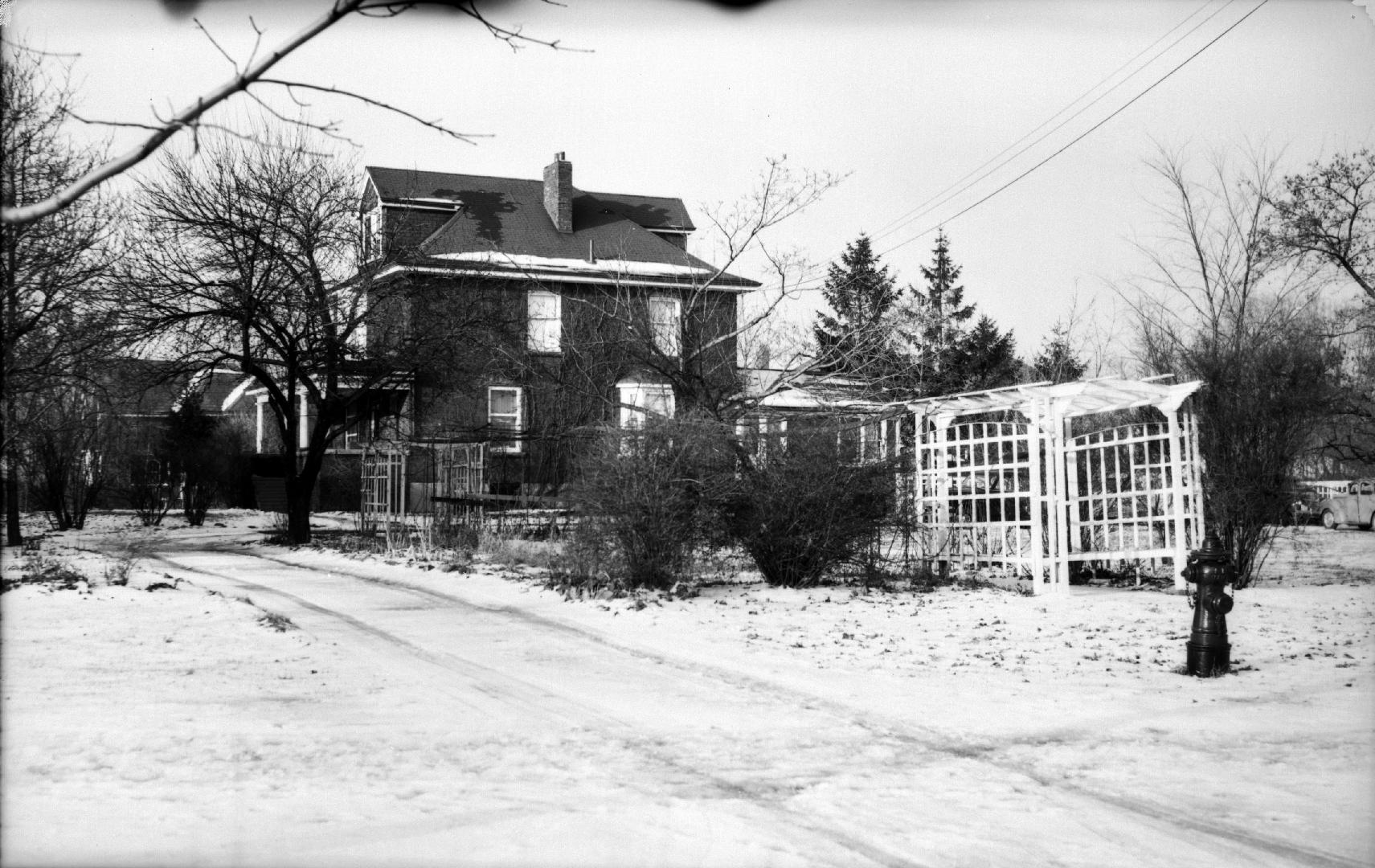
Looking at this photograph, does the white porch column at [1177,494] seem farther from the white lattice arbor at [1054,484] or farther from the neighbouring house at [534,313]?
the neighbouring house at [534,313]

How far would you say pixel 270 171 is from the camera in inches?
808

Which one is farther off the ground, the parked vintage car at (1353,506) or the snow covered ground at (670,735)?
the parked vintage car at (1353,506)

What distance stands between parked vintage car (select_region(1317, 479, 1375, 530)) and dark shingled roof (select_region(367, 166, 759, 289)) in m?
17.3

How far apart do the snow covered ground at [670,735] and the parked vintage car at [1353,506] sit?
75.1 feet

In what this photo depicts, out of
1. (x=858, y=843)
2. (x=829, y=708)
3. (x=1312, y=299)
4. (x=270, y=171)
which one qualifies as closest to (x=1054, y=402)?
(x=829, y=708)

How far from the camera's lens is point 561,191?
33.2m

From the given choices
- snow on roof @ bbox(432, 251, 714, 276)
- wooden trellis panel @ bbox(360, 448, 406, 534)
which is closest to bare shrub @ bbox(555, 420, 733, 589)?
wooden trellis panel @ bbox(360, 448, 406, 534)

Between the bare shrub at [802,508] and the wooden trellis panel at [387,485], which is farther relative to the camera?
the wooden trellis panel at [387,485]

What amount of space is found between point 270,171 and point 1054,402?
47.1ft

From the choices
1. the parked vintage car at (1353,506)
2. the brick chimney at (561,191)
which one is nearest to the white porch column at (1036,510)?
the parked vintage car at (1353,506)

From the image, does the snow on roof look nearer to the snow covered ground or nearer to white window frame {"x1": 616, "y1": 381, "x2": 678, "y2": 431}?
white window frame {"x1": 616, "y1": 381, "x2": 678, "y2": 431}

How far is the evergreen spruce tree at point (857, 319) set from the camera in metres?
16.8

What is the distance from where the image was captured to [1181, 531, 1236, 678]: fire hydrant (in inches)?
320

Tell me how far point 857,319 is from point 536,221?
443 inches
